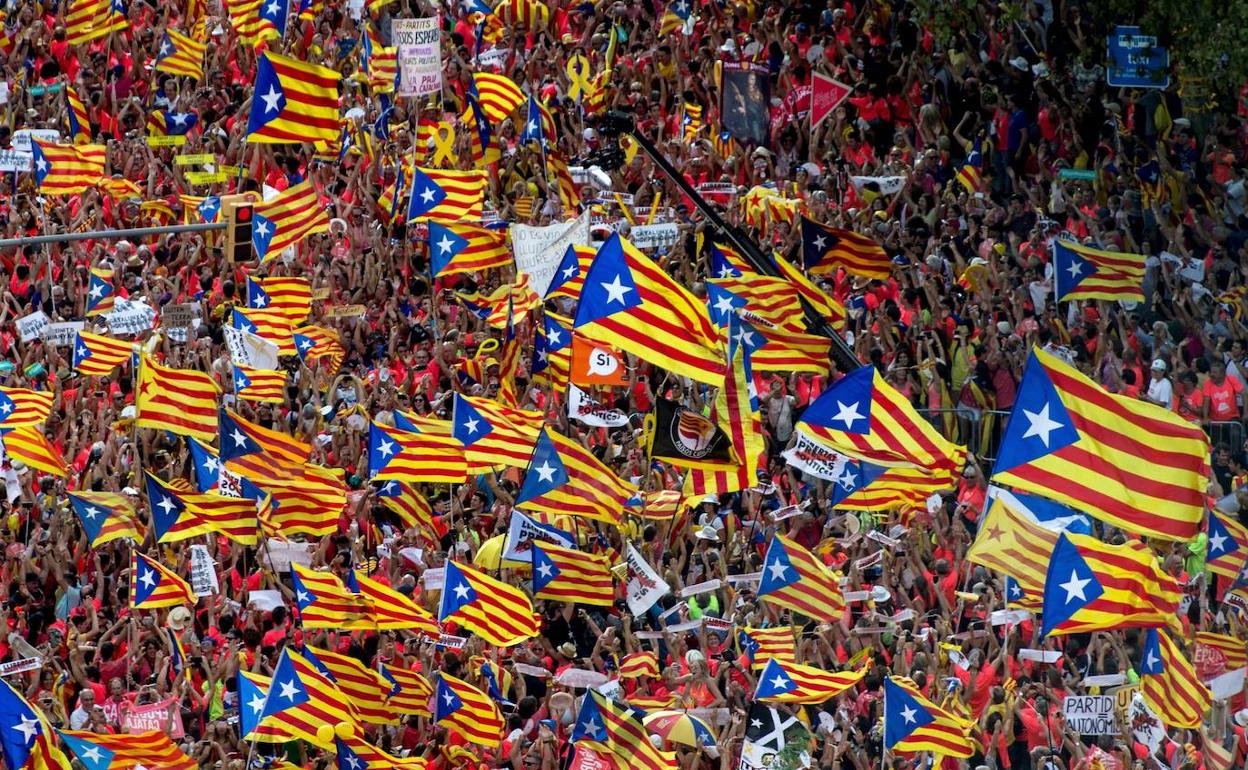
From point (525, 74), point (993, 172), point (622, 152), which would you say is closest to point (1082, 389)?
point (993, 172)

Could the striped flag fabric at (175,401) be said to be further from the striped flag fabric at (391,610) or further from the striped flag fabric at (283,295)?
the striped flag fabric at (391,610)

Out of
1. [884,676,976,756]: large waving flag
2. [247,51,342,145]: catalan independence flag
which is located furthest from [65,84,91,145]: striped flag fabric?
[884,676,976,756]: large waving flag

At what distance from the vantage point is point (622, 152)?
33812 millimetres


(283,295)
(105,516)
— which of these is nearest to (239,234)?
(283,295)

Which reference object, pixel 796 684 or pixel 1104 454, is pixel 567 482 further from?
pixel 1104 454

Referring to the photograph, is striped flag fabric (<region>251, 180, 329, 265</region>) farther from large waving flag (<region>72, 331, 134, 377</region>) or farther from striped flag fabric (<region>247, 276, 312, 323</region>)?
large waving flag (<region>72, 331, 134, 377</region>)

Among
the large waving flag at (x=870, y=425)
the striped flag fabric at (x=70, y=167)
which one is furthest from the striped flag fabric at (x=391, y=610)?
the striped flag fabric at (x=70, y=167)

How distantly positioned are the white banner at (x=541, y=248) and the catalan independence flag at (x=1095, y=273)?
442cm

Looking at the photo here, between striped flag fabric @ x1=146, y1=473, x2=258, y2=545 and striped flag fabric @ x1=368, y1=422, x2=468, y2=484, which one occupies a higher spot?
striped flag fabric @ x1=368, y1=422, x2=468, y2=484

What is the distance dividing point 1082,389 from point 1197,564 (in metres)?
5.63

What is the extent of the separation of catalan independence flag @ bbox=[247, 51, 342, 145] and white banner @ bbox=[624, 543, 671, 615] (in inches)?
286

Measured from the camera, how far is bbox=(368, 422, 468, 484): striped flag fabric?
28.4 meters

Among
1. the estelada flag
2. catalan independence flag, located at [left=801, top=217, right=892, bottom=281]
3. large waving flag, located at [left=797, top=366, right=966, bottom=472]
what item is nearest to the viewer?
large waving flag, located at [left=797, top=366, right=966, bottom=472]

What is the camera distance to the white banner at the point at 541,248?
30.4 meters
